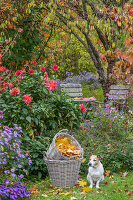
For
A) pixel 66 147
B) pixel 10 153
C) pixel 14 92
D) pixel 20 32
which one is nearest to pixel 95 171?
pixel 66 147

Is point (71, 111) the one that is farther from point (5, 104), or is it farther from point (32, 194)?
point (32, 194)

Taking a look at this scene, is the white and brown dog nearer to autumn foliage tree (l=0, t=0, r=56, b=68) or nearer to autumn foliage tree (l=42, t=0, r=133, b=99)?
autumn foliage tree (l=42, t=0, r=133, b=99)

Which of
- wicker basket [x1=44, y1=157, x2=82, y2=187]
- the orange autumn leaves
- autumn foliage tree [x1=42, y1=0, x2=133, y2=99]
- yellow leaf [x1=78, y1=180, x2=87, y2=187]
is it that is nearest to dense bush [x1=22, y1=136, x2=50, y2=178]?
the orange autumn leaves

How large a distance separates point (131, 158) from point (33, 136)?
1753mm

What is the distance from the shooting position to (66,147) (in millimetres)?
4371

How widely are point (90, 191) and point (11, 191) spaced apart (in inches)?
45.1

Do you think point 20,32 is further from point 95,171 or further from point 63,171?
point 95,171

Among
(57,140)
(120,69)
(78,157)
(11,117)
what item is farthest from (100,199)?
(11,117)

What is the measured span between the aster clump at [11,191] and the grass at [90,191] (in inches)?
8.4

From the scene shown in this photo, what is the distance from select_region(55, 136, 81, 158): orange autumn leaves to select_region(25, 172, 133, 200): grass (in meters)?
0.51

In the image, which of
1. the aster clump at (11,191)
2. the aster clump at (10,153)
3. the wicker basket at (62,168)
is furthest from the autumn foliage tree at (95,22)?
the aster clump at (11,191)

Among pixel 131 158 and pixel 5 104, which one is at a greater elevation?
pixel 5 104

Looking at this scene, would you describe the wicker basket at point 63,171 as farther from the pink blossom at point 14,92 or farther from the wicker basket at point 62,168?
the pink blossom at point 14,92

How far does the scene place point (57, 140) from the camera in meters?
4.54
